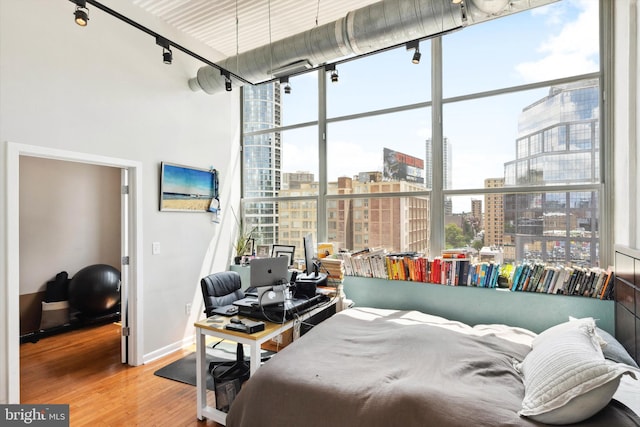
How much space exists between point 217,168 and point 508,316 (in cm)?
383

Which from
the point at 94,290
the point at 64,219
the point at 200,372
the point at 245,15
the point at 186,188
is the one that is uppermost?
the point at 245,15

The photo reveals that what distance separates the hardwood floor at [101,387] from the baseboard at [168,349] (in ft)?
0.24

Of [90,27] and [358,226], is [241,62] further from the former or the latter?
[358,226]

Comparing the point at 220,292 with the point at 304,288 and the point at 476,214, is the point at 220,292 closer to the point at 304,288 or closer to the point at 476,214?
the point at 304,288

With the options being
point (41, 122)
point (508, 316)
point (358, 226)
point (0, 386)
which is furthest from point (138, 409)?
point (508, 316)

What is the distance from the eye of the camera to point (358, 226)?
3.98 m

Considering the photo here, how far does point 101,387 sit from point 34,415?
21.3 inches

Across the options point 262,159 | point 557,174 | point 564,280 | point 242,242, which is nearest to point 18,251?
point 242,242

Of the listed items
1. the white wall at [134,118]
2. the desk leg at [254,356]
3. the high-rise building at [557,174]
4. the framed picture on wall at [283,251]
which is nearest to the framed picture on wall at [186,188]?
the white wall at [134,118]

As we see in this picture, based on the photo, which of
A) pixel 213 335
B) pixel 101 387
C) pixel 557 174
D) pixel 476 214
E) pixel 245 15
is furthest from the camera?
pixel 245 15

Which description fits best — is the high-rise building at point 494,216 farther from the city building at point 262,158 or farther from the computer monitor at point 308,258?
the city building at point 262,158

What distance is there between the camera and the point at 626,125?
94.6 inches

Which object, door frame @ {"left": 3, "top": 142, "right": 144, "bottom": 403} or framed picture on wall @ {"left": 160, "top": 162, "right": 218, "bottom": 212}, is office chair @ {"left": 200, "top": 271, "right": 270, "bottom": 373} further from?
framed picture on wall @ {"left": 160, "top": 162, "right": 218, "bottom": 212}

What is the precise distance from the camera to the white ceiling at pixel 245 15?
336 cm
